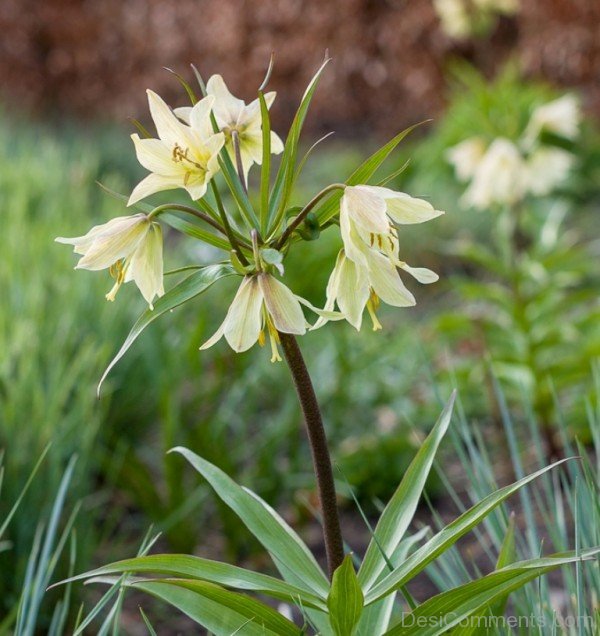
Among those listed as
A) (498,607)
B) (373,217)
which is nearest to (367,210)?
(373,217)

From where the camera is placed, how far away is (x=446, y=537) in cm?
73

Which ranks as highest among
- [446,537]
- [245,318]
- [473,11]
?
[473,11]

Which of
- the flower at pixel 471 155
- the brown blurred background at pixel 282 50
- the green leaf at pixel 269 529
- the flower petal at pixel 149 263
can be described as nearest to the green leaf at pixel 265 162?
the flower petal at pixel 149 263

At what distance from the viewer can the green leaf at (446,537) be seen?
71cm

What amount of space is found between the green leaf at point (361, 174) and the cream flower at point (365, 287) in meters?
0.04

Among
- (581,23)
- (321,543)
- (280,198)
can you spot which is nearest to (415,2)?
(581,23)

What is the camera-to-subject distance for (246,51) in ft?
25.7

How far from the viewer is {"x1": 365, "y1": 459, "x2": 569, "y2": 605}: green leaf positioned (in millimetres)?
708

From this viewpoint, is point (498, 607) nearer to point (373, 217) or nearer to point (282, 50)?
point (373, 217)

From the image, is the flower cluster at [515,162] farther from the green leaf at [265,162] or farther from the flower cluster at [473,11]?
the green leaf at [265,162]

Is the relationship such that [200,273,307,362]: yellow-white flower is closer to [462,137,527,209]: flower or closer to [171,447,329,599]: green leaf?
[171,447,329,599]: green leaf

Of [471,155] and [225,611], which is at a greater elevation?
[471,155]

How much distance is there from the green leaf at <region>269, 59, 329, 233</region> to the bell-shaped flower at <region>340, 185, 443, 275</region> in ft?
0.16

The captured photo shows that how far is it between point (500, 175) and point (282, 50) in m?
5.63
